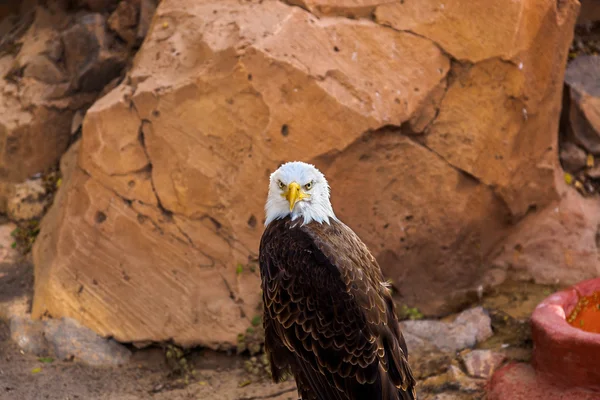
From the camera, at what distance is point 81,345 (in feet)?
16.4

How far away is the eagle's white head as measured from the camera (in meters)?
3.55

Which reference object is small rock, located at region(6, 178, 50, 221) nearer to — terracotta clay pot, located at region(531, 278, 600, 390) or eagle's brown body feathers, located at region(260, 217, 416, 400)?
eagle's brown body feathers, located at region(260, 217, 416, 400)

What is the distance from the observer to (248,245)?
5141 mm

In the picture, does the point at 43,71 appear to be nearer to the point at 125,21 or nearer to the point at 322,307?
the point at 125,21

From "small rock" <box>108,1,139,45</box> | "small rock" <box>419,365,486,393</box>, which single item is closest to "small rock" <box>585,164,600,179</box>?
"small rock" <box>419,365,486,393</box>

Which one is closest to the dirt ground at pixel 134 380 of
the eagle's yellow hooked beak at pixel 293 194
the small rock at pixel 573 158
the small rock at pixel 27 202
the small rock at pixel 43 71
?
the small rock at pixel 27 202

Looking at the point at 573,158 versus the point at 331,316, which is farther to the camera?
the point at 573,158

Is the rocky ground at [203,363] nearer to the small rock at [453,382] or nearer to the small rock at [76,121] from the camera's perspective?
the small rock at [453,382]

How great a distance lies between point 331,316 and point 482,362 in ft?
5.31

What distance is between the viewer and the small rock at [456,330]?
16.3 feet

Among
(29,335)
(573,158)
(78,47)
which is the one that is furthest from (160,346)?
(573,158)

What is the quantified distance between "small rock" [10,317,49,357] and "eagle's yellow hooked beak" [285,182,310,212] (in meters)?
2.45

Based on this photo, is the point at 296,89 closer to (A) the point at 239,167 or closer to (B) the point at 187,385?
(A) the point at 239,167

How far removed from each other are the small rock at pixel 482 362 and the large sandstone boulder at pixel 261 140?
807 mm
